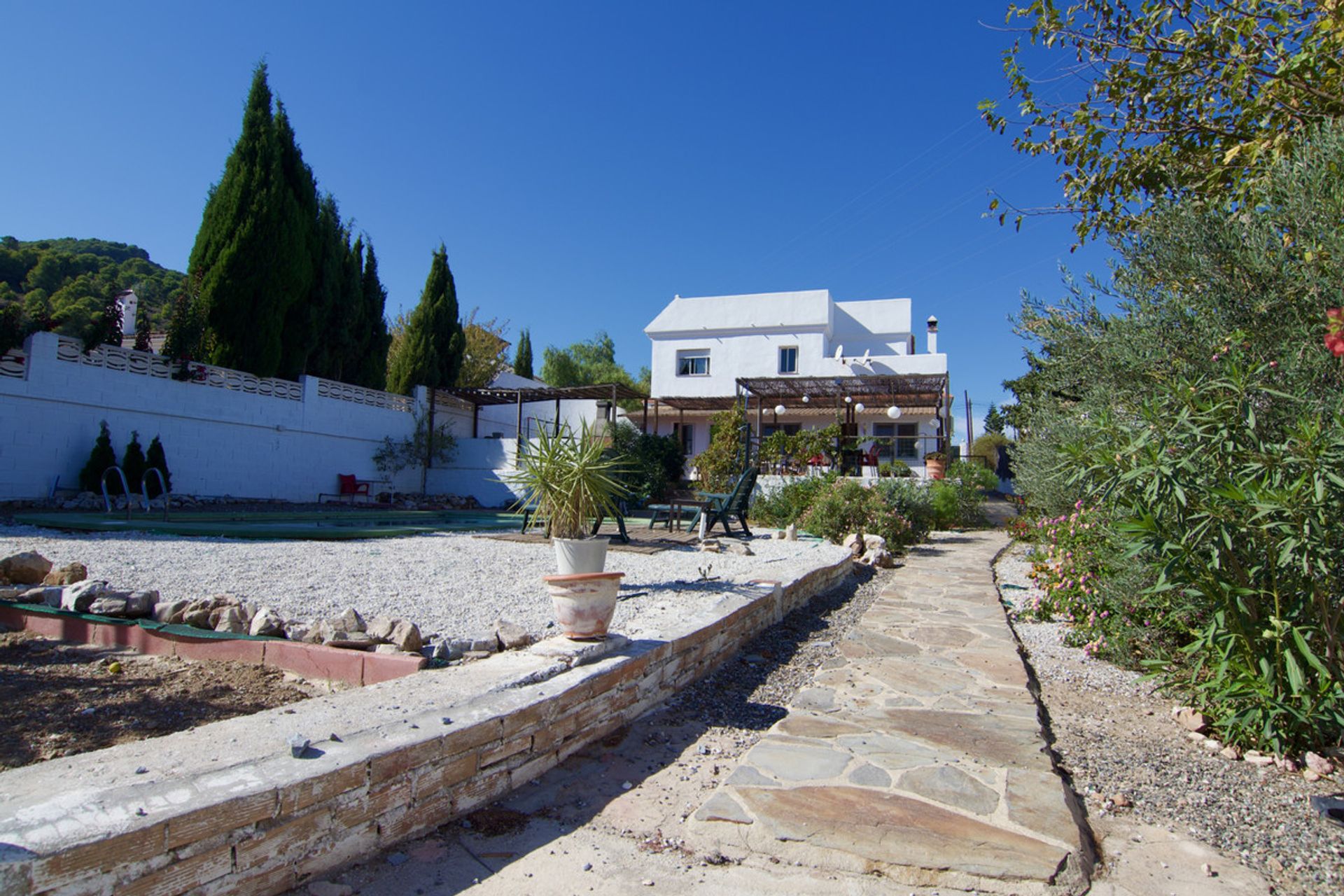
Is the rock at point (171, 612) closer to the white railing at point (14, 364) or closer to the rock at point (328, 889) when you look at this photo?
the rock at point (328, 889)

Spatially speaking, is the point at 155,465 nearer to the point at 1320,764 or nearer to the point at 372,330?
the point at 372,330

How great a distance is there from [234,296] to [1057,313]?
1548 centimetres

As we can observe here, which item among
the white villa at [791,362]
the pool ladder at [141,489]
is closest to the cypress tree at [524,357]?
the white villa at [791,362]

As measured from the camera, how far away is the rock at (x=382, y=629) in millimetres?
3592

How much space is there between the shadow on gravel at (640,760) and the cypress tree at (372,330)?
17.2 metres

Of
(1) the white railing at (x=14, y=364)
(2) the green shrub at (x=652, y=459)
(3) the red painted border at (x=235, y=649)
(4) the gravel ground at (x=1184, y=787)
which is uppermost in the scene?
(1) the white railing at (x=14, y=364)

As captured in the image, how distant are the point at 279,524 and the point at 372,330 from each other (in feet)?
35.4

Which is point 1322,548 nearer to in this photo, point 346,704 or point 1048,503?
point 346,704

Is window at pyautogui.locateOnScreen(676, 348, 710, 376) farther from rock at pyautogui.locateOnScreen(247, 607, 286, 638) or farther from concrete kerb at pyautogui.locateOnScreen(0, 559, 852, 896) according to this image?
concrete kerb at pyautogui.locateOnScreen(0, 559, 852, 896)

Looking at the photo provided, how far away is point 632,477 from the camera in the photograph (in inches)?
675

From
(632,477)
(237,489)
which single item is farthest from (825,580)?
(237,489)

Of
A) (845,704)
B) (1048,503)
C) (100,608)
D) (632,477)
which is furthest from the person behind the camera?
(632,477)

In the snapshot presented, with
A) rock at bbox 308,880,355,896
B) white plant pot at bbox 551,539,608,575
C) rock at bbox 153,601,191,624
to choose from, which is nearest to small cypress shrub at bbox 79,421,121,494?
rock at bbox 153,601,191,624

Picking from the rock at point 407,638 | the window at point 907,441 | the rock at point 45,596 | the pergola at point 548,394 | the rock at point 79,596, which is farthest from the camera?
the window at point 907,441
